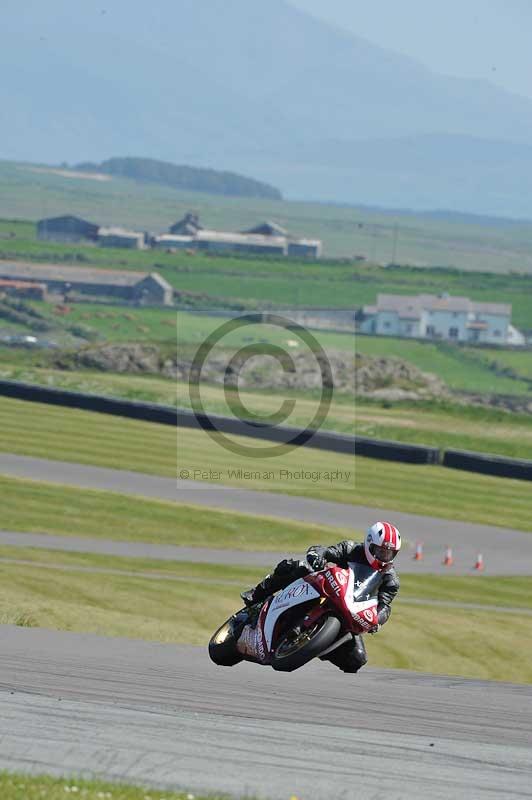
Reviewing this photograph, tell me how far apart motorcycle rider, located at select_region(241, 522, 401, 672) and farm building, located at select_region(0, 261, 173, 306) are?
13591 cm

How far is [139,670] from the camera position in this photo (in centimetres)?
1352

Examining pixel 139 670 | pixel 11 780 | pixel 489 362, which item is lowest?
pixel 489 362

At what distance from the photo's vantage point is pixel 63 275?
506ft

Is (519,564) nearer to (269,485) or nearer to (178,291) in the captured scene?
(269,485)

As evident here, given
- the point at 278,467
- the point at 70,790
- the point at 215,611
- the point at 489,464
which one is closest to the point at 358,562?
the point at 70,790

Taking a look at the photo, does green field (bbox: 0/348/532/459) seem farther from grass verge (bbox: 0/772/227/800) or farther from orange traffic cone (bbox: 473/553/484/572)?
grass verge (bbox: 0/772/227/800)

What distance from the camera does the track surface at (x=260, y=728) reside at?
936cm

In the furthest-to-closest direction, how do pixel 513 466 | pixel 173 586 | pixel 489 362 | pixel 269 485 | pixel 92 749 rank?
1. pixel 489 362
2. pixel 513 466
3. pixel 269 485
4. pixel 173 586
5. pixel 92 749

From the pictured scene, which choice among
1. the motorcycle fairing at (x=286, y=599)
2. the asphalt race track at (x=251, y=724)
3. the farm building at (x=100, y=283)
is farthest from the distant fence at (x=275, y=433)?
the farm building at (x=100, y=283)

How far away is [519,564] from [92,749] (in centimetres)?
2578

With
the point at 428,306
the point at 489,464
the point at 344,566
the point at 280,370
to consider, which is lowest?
the point at 428,306

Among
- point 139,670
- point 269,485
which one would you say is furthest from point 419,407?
point 139,670

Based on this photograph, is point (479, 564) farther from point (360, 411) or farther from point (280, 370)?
point (280, 370)

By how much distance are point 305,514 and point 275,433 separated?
1179 cm
